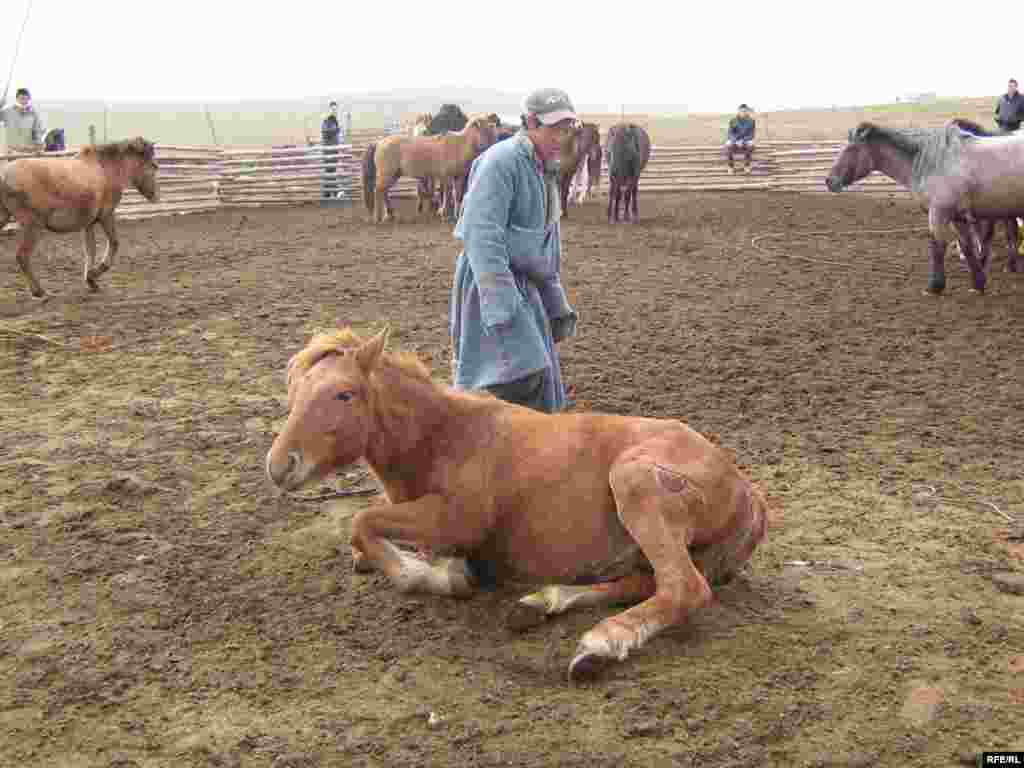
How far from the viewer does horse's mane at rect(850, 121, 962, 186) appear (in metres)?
10.3

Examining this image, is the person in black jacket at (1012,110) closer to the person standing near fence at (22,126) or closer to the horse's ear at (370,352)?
→ the person standing near fence at (22,126)

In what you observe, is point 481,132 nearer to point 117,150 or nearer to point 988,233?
point 117,150

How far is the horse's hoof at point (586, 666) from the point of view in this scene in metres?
3.28

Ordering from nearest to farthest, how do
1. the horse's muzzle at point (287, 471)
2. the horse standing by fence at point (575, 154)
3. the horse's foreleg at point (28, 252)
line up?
the horse's muzzle at point (287, 471)
the horse's foreleg at point (28, 252)
the horse standing by fence at point (575, 154)

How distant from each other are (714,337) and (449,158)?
454 inches

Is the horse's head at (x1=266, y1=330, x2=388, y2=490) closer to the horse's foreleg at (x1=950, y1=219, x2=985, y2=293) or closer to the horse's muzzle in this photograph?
the horse's muzzle

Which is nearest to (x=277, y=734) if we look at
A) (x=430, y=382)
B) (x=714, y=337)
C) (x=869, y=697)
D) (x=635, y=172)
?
(x=430, y=382)

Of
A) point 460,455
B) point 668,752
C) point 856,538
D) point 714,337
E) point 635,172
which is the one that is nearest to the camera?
point 668,752

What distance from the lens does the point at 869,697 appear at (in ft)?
10.5

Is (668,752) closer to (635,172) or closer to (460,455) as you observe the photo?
(460,455)

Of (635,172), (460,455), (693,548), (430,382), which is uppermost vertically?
(635,172)

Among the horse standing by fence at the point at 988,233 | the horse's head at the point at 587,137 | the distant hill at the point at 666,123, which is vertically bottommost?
the horse standing by fence at the point at 988,233

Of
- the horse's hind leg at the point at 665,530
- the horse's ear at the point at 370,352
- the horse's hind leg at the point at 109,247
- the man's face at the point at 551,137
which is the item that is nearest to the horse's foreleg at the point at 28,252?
the horse's hind leg at the point at 109,247

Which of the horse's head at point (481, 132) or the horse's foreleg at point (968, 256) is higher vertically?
the horse's head at point (481, 132)
